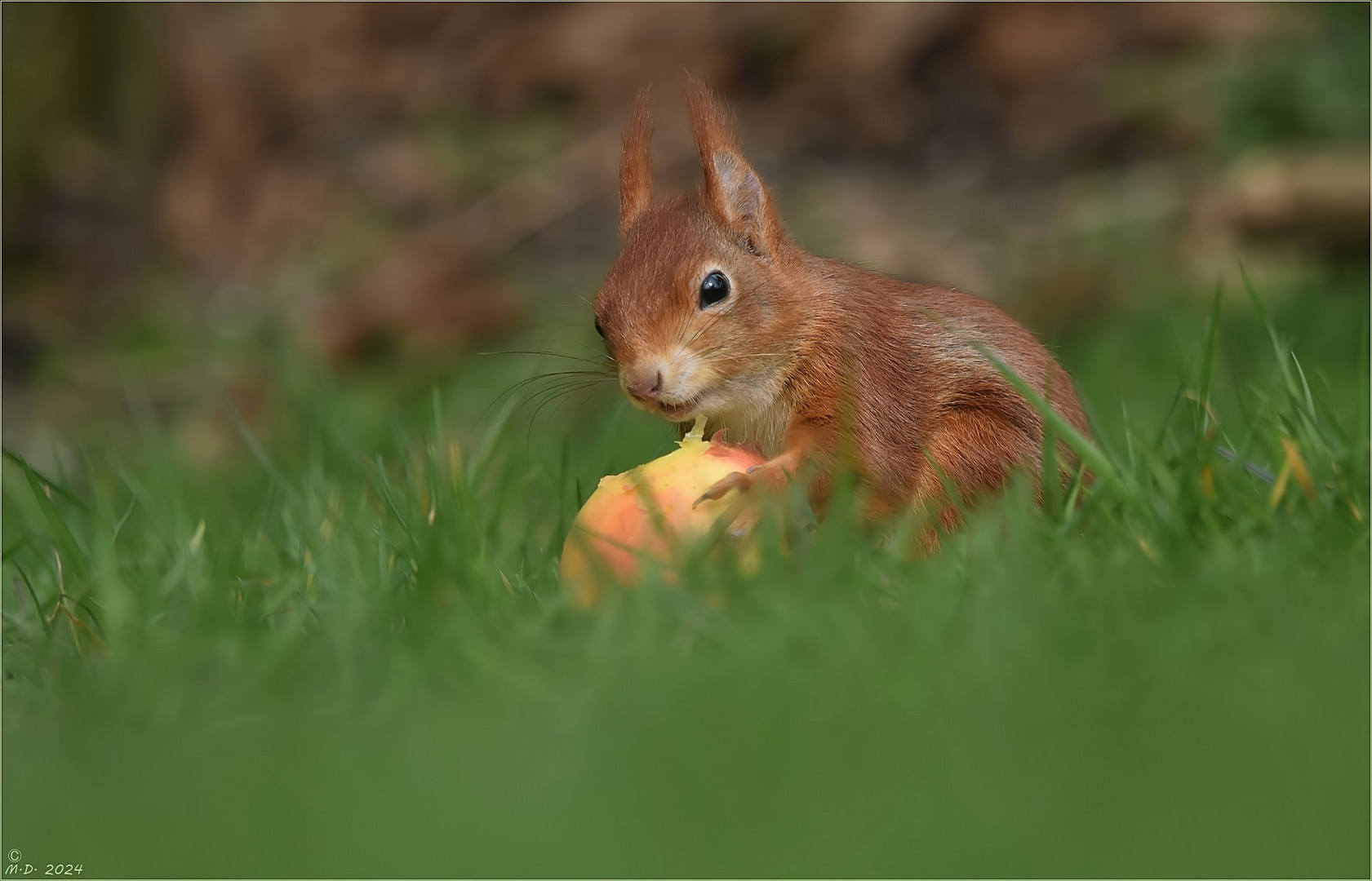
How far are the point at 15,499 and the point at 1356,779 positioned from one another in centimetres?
308

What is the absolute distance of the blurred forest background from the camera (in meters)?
6.63

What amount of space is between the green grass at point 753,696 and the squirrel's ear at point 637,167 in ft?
2.40

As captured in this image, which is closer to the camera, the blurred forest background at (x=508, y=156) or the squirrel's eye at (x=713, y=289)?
the squirrel's eye at (x=713, y=289)

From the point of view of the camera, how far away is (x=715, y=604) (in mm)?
2318

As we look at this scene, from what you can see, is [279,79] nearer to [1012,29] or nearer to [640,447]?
[1012,29]

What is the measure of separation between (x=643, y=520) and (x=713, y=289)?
25.4 inches

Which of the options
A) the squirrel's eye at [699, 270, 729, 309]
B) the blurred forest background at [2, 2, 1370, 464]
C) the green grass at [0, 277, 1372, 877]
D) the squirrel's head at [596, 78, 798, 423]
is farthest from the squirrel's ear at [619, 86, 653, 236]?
the blurred forest background at [2, 2, 1370, 464]

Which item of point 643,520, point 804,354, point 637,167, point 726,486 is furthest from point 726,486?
point 637,167

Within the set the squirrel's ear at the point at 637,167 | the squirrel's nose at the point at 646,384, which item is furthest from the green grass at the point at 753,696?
the squirrel's ear at the point at 637,167

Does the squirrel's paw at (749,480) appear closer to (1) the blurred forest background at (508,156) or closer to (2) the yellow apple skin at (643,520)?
(2) the yellow apple skin at (643,520)

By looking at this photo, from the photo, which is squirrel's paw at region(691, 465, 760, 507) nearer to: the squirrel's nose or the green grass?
the green grass

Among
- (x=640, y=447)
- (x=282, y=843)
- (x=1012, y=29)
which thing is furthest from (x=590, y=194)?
(x=282, y=843)

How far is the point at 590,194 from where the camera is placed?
805cm

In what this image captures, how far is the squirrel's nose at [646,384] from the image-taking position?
284 cm
